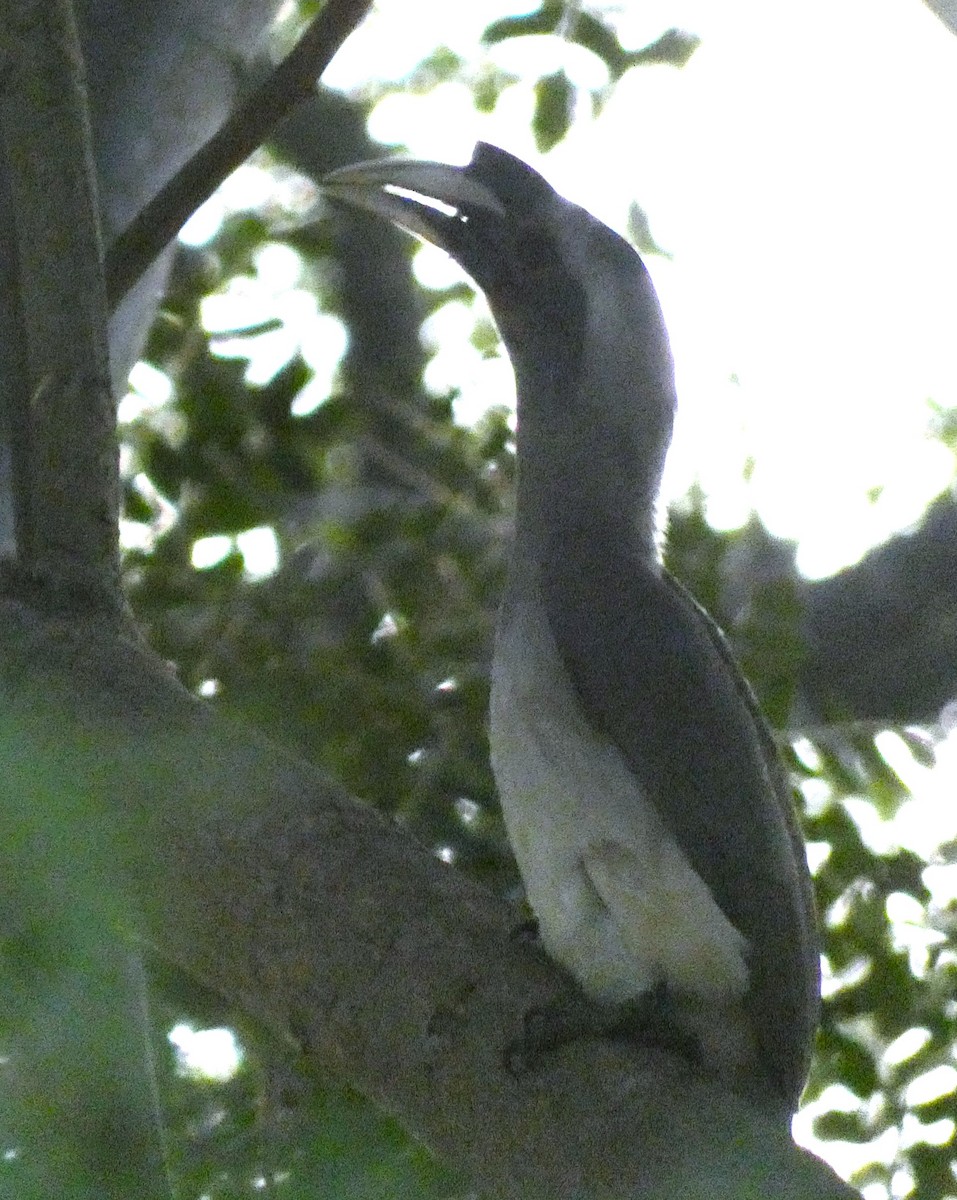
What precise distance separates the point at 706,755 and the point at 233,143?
3.63 ft

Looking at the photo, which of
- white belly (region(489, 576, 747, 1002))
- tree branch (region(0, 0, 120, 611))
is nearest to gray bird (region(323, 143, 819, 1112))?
white belly (region(489, 576, 747, 1002))

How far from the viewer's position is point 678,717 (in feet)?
9.25

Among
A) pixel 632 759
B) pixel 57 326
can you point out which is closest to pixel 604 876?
pixel 632 759

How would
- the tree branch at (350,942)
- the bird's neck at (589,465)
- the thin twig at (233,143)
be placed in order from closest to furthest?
the tree branch at (350,942) < the thin twig at (233,143) < the bird's neck at (589,465)

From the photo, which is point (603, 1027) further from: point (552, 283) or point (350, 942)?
Answer: point (552, 283)

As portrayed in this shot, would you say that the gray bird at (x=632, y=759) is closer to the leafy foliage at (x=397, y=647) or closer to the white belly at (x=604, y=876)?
the white belly at (x=604, y=876)

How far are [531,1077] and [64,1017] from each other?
1.72 feet

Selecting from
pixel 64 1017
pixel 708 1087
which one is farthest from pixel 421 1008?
pixel 64 1017

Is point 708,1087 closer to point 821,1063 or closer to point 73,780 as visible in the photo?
point 73,780

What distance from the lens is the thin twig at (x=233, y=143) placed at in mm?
2918

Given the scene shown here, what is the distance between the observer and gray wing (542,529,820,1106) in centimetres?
269

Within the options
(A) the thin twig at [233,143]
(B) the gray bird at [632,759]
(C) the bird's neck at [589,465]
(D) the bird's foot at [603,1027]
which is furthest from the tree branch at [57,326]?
(D) the bird's foot at [603,1027]

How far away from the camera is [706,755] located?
278 cm

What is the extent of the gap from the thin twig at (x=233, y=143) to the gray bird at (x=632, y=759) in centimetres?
Answer: 34
